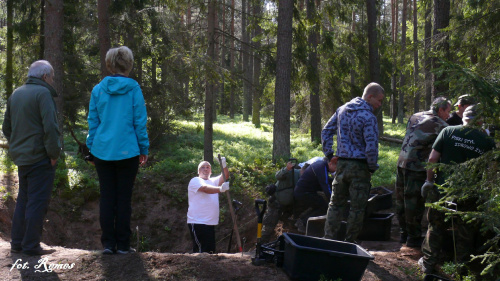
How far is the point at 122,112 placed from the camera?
4797mm

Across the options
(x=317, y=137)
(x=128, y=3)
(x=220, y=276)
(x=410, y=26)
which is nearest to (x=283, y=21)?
(x=128, y=3)

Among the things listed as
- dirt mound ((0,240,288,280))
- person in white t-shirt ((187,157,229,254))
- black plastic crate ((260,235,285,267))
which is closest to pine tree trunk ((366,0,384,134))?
person in white t-shirt ((187,157,229,254))

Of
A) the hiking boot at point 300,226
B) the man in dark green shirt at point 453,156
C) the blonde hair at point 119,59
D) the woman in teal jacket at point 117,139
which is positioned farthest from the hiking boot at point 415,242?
the blonde hair at point 119,59

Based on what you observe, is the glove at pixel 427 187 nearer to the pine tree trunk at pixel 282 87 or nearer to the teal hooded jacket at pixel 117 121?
the teal hooded jacket at pixel 117 121

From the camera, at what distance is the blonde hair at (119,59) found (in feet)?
15.7

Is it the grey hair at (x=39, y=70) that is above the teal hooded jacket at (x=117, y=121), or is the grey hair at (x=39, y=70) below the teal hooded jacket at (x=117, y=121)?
above

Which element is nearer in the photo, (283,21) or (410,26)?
(283,21)

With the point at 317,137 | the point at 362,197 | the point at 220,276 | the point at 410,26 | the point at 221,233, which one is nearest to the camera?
the point at 220,276

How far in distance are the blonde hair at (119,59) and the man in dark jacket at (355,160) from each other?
2.56m

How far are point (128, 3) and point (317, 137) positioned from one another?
8.54 meters

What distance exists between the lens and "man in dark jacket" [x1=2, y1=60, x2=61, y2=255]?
4.91m

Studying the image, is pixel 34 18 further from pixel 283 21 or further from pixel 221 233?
pixel 221 233

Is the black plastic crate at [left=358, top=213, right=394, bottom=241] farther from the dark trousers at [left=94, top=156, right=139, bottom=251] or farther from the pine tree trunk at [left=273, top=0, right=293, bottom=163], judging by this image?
the pine tree trunk at [left=273, top=0, right=293, bottom=163]

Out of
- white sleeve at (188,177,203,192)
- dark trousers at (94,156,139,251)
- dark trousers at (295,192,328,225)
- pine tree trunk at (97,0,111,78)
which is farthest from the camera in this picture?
pine tree trunk at (97,0,111,78)
